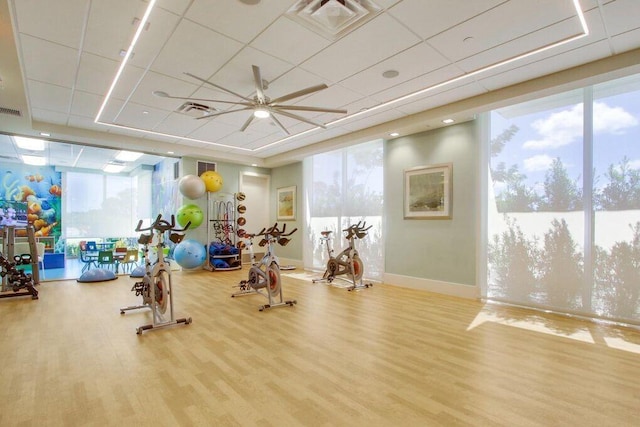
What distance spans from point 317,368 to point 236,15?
3367mm

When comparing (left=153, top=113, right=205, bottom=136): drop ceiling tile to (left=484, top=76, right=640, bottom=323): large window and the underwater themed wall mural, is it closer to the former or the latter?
(left=484, top=76, right=640, bottom=323): large window

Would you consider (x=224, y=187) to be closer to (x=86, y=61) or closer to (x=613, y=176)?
(x=86, y=61)

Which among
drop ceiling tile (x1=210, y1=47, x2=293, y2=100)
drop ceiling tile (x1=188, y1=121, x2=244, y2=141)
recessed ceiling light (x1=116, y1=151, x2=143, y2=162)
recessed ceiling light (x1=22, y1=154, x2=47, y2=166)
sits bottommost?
recessed ceiling light (x1=22, y1=154, x2=47, y2=166)

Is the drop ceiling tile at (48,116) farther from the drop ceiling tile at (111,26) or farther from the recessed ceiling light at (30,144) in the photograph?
the drop ceiling tile at (111,26)

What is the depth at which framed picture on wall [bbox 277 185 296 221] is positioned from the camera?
371 inches

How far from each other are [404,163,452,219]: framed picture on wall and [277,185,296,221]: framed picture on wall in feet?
12.6

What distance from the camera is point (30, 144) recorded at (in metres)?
7.81

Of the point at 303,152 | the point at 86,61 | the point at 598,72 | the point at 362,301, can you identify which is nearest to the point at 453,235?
the point at 362,301

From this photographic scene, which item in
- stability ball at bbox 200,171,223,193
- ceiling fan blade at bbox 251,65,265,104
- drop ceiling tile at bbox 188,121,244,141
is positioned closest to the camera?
ceiling fan blade at bbox 251,65,265,104

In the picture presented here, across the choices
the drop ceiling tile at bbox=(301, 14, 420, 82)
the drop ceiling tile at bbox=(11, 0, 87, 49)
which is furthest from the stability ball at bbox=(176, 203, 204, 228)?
the drop ceiling tile at bbox=(301, 14, 420, 82)

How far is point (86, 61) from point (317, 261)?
637 cm

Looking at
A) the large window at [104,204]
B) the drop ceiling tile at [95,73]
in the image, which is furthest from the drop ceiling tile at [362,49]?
the large window at [104,204]

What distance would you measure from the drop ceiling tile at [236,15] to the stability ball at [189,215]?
5328 mm

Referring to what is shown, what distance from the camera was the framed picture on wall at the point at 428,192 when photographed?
234 inches
